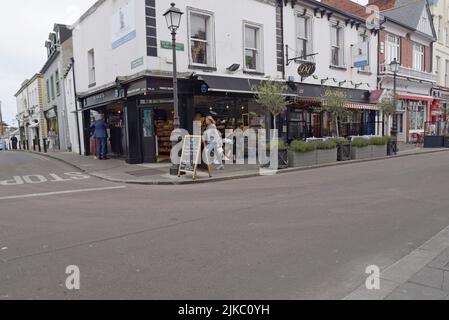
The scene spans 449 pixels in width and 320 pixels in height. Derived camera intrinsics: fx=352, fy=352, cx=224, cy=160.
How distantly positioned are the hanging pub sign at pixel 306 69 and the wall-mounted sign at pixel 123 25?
8068 millimetres

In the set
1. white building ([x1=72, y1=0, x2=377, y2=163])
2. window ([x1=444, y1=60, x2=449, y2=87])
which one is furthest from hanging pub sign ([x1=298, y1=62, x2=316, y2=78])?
window ([x1=444, y1=60, x2=449, y2=87])

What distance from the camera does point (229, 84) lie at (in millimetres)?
14148

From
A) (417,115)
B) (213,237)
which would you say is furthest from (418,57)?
(213,237)

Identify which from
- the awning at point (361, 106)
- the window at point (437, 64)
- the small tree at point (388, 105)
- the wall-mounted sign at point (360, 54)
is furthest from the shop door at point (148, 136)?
the window at point (437, 64)

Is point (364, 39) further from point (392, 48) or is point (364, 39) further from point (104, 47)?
point (104, 47)

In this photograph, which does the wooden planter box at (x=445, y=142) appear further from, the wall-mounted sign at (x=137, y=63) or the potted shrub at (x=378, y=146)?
the wall-mounted sign at (x=137, y=63)

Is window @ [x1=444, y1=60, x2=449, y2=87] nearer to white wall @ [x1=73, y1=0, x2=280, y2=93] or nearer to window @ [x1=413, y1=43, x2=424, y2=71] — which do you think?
window @ [x1=413, y1=43, x2=424, y2=71]

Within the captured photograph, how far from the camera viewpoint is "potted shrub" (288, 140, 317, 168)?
42.5ft

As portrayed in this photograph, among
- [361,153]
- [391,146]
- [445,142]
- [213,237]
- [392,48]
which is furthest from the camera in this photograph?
[392,48]

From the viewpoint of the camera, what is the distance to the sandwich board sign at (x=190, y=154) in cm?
1063

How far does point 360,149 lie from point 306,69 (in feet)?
15.2

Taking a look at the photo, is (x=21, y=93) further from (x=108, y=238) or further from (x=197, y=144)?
(x=108, y=238)
